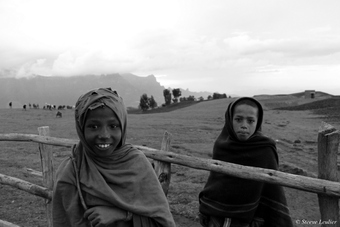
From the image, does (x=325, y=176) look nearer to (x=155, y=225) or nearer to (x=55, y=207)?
(x=155, y=225)

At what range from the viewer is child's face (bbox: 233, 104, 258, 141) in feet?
7.36

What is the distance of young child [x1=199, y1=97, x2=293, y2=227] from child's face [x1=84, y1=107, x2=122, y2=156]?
3.13 ft

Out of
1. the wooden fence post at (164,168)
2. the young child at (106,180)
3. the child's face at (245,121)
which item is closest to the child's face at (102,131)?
the young child at (106,180)

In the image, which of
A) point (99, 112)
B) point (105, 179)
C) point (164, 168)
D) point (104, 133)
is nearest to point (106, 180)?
point (105, 179)

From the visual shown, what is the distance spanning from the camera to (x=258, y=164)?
2.43 meters

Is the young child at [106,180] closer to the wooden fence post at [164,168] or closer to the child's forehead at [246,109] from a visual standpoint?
the child's forehead at [246,109]

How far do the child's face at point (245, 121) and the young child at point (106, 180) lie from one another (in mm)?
772

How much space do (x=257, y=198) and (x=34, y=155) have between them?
28.3ft

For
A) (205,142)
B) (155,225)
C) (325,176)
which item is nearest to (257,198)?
(325,176)

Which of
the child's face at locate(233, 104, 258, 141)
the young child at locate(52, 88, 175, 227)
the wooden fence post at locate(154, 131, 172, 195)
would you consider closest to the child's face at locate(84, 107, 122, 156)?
the young child at locate(52, 88, 175, 227)

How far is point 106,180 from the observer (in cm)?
181

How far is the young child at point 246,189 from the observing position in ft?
7.34

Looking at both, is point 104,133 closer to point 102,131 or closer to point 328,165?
point 102,131

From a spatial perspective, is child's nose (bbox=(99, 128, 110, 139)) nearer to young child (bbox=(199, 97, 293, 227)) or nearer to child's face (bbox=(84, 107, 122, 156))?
child's face (bbox=(84, 107, 122, 156))
